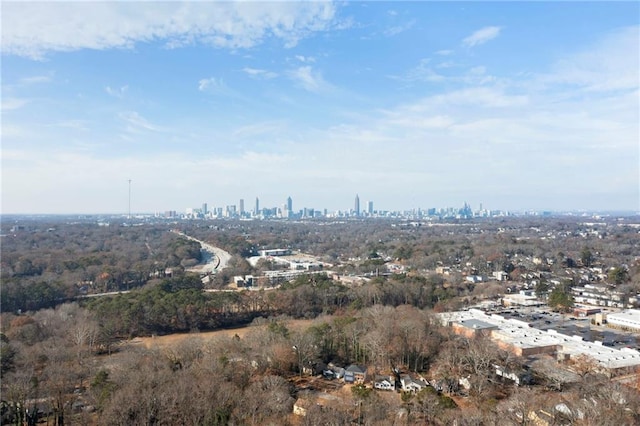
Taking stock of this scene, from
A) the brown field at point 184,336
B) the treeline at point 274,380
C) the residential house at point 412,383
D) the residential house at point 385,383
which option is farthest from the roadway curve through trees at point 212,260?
the residential house at point 412,383

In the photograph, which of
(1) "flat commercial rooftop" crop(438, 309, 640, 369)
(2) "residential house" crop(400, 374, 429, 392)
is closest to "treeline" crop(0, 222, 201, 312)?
(2) "residential house" crop(400, 374, 429, 392)

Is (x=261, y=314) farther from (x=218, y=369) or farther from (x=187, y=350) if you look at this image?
(x=218, y=369)

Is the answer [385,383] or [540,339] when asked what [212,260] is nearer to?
[540,339]

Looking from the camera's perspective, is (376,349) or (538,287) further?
(538,287)

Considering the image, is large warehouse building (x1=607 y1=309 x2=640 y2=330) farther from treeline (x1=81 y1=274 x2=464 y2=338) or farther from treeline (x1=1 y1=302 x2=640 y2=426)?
treeline (x1=1 y1=302 x2=640 y2=426)

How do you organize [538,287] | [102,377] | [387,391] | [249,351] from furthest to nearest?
1. [538,287]
2. [249,351]
3. [387,391]
4. [102,377]

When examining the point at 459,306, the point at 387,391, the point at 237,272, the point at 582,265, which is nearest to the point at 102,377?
the point at 387,391

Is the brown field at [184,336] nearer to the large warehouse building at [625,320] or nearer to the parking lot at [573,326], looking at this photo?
the parking lot at [573,326]

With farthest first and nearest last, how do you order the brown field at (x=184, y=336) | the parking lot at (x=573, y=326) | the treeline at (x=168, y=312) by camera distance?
the treeline at (x=168, y=312) < the brown field at (x=184, y=336) < the parking lot at (x=573, y=326)
